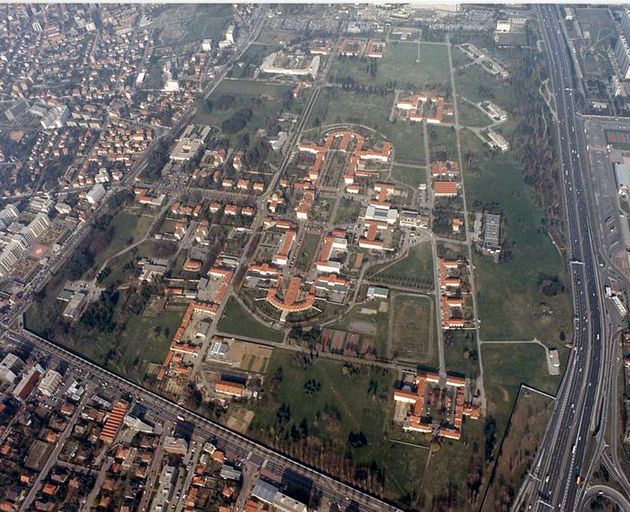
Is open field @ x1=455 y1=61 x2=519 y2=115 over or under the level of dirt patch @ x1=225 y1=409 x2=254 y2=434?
over

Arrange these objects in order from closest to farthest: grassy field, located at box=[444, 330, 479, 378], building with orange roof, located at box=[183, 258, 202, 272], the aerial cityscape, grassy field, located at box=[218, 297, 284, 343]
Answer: the aerial cityscape, grassy field, located at box=[444, 330, 479, 378], grassy field, located at box=[218, 297, 284, 343], building with orange roof, located at box=[183, 258, 202, 272]

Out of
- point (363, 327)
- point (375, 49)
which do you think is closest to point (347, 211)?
point (363, 327)

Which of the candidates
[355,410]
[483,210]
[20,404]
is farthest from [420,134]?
[20,404]

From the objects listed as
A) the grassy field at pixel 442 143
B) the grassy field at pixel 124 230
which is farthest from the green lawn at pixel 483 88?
the grassy field at pixel 124 230

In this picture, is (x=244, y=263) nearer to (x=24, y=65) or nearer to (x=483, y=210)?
(x=483, y=210)

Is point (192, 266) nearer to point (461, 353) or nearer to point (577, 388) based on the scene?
point (461, 353)

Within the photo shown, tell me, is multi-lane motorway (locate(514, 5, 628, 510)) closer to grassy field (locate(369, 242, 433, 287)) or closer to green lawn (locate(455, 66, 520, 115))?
grassy field (locate(369, 242, 433, 287))

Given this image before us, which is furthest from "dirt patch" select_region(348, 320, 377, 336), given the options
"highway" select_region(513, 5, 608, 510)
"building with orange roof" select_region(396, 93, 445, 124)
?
"building with orange roof" select_region(396, 93, 445, 124)
